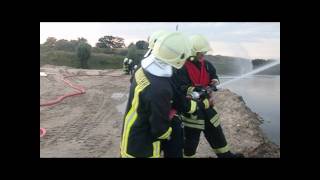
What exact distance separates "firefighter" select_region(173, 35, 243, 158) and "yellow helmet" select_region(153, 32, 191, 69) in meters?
0.86

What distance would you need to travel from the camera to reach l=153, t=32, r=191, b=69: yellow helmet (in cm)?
369

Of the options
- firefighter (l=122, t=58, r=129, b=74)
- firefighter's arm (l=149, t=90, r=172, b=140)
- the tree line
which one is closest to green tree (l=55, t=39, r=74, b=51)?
the tree line

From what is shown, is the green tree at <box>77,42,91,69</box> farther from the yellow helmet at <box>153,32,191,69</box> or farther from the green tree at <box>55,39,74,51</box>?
the yellow helmet at <box>153,32,191,69</box>

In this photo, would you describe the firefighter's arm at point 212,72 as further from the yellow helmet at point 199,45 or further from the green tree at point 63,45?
the green tree at point 63,45

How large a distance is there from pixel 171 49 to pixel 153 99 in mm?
440

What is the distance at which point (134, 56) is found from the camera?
540 centimetres

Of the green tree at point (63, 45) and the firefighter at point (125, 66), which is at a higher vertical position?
the green tree at point (63, 45)

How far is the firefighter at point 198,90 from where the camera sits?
4676mm

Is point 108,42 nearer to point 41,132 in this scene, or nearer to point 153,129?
point 41,132

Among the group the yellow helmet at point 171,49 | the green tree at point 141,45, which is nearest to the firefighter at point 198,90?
the green tree at point 141,45

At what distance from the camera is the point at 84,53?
214 inches

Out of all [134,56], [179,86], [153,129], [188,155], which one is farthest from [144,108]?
[134,56]

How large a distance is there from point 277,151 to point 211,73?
125 centimetres

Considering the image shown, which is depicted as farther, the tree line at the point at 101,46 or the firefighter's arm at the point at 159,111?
A: the tree line at the point at 101,46
